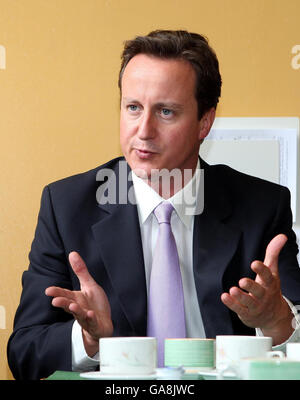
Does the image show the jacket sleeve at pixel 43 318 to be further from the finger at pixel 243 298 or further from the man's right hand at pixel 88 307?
the finger at pixel 243 298

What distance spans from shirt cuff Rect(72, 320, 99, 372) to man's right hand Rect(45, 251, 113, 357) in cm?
1

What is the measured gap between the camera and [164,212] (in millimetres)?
1891

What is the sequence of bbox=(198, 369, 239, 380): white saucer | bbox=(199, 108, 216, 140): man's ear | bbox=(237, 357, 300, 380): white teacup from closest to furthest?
1. bbox=(237, 357, 300, 380): white teacup
2. bbox=(198, 369, 239, 380): white saucer
3. bbox=(199, 108, 216, 140): man's ear

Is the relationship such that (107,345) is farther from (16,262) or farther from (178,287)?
(16,262)

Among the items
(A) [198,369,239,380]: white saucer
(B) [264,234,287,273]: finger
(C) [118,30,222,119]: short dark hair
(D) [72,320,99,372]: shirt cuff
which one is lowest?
(D) [72,320,99,372]: shirt cuff

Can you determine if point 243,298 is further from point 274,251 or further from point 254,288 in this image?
point 274,251

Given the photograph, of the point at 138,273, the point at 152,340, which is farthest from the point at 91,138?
the point at 152,340

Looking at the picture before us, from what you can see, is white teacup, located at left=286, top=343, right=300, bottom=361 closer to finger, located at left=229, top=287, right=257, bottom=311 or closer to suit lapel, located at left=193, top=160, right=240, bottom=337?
finger, located at left=229, top=287, right=257, bottom=311

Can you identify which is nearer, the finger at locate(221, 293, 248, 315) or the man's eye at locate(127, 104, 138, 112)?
the finger at locate(221, 293, 248, 315)

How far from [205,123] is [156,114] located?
0.30 m

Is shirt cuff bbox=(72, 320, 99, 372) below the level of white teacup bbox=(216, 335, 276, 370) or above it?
below

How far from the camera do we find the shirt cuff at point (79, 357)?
1464 mm

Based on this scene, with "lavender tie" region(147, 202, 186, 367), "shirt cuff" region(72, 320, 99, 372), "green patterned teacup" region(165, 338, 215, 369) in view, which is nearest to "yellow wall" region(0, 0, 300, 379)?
"lavender tie" region(147, 202, 186, 367)

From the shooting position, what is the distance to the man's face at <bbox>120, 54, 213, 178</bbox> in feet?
6.21
